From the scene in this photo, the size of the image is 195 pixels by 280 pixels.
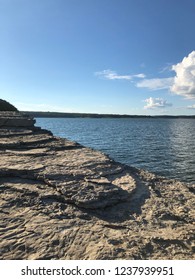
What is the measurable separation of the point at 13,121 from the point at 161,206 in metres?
16.1

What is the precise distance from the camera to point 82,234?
28.6ft

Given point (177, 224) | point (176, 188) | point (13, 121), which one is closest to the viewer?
point (177, 224)

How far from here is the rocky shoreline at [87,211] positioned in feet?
26.6

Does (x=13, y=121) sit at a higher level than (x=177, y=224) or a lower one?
higher

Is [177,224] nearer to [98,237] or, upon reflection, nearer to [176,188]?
[98,237]

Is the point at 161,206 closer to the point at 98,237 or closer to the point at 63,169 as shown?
the point at 98,237

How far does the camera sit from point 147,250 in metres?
8.26

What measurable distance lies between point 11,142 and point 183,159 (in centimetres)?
2266

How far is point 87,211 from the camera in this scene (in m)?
10.2

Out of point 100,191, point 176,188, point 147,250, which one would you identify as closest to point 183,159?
point 176,188

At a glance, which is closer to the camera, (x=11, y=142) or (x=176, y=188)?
(x=176, y=188)

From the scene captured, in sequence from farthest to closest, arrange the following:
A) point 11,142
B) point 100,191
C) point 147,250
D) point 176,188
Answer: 1. point 11,142
2. point 176,188
3. point 100,191
4. point 147,250

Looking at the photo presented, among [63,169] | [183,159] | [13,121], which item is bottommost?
[183,159]

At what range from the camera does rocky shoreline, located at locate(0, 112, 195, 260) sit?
319 inches
